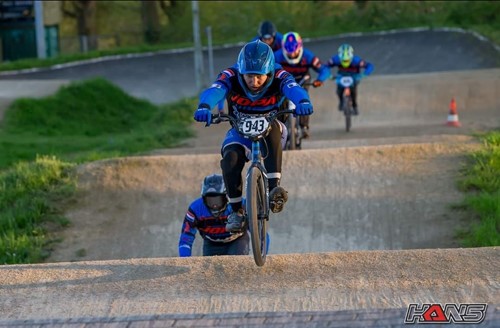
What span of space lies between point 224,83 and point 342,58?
34.1ft

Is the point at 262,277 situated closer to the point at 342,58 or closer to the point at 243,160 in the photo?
the point at 243,160

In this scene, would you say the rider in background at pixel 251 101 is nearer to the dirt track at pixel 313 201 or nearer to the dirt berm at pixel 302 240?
the dirt berm at pixel 302 240

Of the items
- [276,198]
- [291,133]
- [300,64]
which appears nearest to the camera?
[276,198]

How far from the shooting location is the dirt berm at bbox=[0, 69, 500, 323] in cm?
595

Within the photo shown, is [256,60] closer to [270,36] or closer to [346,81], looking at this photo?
[270,36]

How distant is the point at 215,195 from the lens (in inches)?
302

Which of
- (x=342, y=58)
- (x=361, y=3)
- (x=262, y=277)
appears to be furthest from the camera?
(x=361, y=3)

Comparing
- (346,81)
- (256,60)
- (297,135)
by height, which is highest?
(256,60)

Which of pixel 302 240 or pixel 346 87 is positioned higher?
pixel 346 87

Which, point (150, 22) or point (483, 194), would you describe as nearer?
point (483, 194)

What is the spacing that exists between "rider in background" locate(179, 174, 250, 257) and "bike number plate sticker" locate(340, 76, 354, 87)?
30.4ft

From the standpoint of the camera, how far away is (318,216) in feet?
34.8

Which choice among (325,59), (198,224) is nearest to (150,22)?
(325,59)

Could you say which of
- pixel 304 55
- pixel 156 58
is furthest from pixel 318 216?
pixel 156 58
